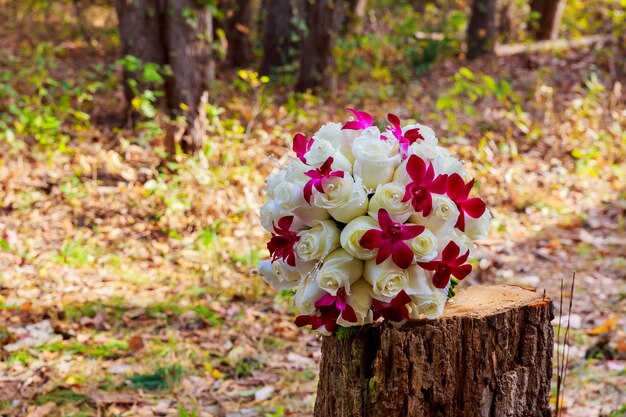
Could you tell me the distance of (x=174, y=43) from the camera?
667 cm

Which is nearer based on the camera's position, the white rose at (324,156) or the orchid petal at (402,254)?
the orchid petal at (402,254)

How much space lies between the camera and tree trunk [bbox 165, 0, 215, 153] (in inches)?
258

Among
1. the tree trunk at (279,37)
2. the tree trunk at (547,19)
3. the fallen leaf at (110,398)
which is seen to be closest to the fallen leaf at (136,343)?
the fallen leaf at (110,398)

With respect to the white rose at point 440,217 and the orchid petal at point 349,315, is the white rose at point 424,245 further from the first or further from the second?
the orchid petal at point 349,315

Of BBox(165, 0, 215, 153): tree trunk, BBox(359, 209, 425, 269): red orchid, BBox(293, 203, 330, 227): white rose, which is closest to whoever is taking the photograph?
BBox(359, 209, 425, 269): red orchid

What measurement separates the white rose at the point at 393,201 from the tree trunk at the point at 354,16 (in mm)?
9241

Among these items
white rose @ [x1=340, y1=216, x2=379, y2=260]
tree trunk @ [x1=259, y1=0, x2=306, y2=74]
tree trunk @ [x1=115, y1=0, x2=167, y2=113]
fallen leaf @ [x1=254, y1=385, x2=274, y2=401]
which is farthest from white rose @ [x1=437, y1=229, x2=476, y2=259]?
tree trunk @ [x1=259, y1=0, x2=306, y2=74]

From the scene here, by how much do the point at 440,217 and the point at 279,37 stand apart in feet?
27.7

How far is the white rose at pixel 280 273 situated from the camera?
2213 millimetres

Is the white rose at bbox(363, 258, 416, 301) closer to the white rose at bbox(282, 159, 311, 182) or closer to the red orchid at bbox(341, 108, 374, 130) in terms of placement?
the white rose at bbox(282, 159, 311, 182)

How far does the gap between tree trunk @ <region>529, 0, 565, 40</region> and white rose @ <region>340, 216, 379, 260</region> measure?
10645mm

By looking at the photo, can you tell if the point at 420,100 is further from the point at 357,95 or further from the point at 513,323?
the point at 513,323

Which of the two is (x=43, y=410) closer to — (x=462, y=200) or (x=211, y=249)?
(x=211, y=249)

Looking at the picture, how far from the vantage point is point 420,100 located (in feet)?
30.4
